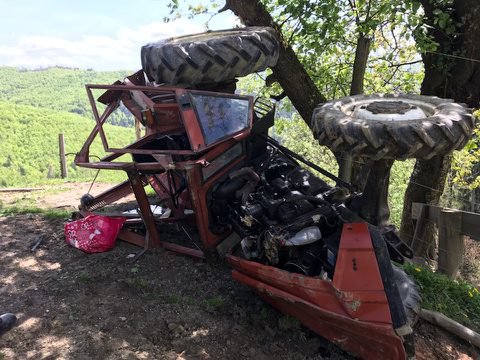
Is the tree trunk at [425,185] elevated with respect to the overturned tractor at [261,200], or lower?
lower

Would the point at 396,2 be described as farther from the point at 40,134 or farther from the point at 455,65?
the point at 40,134

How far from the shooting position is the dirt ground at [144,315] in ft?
9.62

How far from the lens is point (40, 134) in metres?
72.9

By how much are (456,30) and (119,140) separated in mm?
72777

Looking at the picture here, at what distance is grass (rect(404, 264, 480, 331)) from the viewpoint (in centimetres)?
380

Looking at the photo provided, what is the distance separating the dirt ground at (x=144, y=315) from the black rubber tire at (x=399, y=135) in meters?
1.46

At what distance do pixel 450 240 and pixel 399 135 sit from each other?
7.51 feet

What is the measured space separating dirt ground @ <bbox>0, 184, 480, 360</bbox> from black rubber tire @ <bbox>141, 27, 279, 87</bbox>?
1823mm

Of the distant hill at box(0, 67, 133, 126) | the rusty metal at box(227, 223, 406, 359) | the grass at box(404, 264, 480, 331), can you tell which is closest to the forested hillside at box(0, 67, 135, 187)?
the distant hill at box(0, 67, 133, 126)

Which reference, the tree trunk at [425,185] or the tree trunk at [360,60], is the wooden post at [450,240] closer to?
the tree trunk at [425,185]

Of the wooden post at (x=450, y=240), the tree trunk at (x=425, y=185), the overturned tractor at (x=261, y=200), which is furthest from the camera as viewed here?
the tree trunk at (x=425, y=185)

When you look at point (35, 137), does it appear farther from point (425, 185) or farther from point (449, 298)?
point (449, 298)

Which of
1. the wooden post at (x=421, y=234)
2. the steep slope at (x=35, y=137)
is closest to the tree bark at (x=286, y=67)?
the wooden post at (x=421, y=234)

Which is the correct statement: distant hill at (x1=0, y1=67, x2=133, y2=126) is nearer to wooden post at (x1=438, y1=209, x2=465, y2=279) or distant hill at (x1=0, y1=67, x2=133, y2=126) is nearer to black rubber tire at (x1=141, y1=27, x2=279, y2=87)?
black rubber tire at (x1=141, y1=27, x2=279, y2=87)
